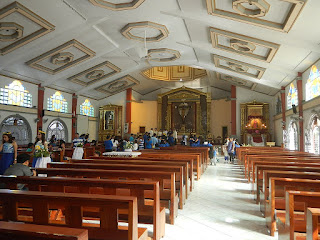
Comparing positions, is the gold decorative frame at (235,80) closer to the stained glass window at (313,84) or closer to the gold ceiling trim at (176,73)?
the gold ceiling trim at (176,73)

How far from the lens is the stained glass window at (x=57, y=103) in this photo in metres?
15.3

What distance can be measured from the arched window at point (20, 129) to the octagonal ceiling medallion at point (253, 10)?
1137 cm

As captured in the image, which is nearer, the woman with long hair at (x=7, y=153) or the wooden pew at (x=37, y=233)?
the wooden pew at (x=37, y=233)

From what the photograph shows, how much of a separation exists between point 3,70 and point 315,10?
12.4 metres

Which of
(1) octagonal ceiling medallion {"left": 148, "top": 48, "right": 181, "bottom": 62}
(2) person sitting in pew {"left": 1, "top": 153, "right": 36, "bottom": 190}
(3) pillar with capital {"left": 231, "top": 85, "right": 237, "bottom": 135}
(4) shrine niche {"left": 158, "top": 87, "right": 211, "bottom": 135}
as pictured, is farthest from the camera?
(4) shrine niche {"left": 158, "top": 87, "right": 211, "bottom": 135}

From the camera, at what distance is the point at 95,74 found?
51.8 ft

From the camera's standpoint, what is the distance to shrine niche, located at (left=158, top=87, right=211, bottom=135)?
71.2 feet

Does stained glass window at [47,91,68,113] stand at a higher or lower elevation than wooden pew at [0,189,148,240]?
higher

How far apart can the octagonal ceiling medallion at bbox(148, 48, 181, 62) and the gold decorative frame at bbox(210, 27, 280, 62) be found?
127 inches

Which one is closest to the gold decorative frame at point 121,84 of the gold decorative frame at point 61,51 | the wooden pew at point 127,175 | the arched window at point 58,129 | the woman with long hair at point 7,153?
the arched window at point 58,129

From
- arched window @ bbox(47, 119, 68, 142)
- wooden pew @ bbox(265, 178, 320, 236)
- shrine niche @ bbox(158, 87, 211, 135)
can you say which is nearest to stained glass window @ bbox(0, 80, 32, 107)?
arched window @ bbox(47, 119, 68, 142)

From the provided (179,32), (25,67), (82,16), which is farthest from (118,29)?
(25,67)

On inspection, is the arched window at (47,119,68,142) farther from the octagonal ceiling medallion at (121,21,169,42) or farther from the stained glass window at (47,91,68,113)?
the octagonal ceiling medallion at (121,21,169,42)

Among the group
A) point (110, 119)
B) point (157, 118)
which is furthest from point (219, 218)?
point (157, 118)
